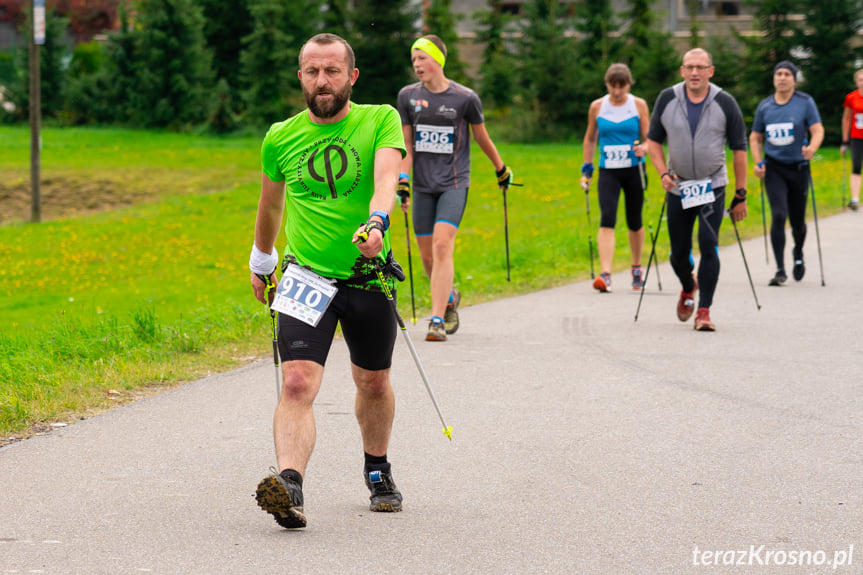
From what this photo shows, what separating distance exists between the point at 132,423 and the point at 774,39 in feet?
112

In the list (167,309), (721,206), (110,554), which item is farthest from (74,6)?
(110,554)

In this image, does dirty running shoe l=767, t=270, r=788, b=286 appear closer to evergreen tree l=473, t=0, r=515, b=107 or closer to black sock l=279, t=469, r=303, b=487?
black sock l=279, t=469, r=303, b=487

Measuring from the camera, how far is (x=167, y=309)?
1327 cm

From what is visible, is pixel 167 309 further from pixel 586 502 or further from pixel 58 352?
pixel 586 502

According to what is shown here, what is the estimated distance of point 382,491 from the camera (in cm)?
523

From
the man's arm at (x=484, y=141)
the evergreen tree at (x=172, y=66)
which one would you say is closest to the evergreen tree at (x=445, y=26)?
the evergreen tree at (x=172, y=66)

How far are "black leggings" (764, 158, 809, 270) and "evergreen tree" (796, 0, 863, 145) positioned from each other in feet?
83.3

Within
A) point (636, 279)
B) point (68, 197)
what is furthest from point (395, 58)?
point (636, 279)

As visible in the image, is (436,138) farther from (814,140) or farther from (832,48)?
(832,48)

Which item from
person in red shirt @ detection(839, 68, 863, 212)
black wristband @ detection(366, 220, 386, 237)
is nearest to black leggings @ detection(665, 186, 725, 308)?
black wristband @ detection(366, 220, 386, 237)

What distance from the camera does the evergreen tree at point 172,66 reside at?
142 ft

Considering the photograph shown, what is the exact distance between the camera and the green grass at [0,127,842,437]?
27.9 feet

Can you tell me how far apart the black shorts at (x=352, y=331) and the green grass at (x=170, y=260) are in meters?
2.51

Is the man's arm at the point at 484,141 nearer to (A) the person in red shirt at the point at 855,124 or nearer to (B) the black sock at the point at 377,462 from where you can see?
(B) the black sock at the point at 377,462
